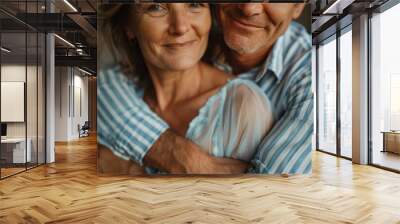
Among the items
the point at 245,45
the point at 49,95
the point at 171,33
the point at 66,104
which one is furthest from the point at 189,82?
the point at 66,104

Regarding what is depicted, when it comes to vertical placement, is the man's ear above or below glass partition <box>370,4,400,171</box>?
above

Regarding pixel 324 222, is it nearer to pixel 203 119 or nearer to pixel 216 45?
pixel 203 119

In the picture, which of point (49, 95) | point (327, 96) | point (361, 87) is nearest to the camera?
point (361, 87)

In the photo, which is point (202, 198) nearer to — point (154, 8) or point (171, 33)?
point (171, 33)

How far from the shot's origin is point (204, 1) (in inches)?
243

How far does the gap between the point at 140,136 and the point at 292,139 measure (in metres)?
2.48

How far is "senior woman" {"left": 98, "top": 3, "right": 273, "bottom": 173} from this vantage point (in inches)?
241

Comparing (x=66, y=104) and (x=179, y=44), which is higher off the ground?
(x=179, y=44)

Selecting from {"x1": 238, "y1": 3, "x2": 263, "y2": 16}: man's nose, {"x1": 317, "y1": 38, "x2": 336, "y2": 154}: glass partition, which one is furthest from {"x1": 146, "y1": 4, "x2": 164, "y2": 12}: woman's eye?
{"x1": 317, "y1": 38, "x2": 336, "y2": 154}: glass partition

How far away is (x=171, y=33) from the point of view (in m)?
6.10

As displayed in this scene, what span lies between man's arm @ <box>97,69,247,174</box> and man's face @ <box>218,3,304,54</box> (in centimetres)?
177

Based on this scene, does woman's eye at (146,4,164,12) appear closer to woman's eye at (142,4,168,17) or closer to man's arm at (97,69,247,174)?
woman's eye at (142,4,168,17)

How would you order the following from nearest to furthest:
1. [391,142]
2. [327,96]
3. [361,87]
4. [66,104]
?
[391,142]
[361,87]
[327,96]
[66,104]

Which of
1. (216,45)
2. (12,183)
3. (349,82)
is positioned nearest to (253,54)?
(216,45)
